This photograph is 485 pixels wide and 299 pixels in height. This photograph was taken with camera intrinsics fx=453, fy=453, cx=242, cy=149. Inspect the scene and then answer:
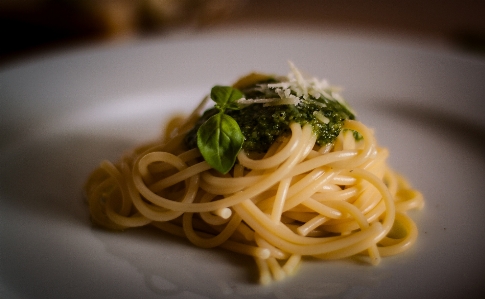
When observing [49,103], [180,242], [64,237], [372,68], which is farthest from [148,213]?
[372,68]

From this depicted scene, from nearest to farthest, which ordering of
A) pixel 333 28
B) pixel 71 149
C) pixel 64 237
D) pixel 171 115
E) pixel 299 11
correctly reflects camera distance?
pixel 64 237 → pixel 71 149 → pixel 171 115 → pixel 333 28 → pixel 299 11

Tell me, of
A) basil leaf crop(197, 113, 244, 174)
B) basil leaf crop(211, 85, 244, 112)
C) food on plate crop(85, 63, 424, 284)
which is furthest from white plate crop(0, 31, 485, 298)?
basil leaf crop(211, 85, 244, 112)

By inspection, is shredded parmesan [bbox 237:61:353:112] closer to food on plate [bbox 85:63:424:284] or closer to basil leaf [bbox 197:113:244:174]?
food on plate [bbox 85:63:424:284]

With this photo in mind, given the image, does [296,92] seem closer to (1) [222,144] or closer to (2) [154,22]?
(1) [222,144]

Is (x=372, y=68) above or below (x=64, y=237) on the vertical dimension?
above

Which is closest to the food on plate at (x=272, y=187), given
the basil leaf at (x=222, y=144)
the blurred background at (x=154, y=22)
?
the basil leaf at (x=222, y=144)

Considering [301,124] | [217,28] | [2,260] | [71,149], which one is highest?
[217,28]

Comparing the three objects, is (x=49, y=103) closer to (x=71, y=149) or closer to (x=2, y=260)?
(x=71, y=149)

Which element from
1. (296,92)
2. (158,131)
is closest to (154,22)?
(158,131)
